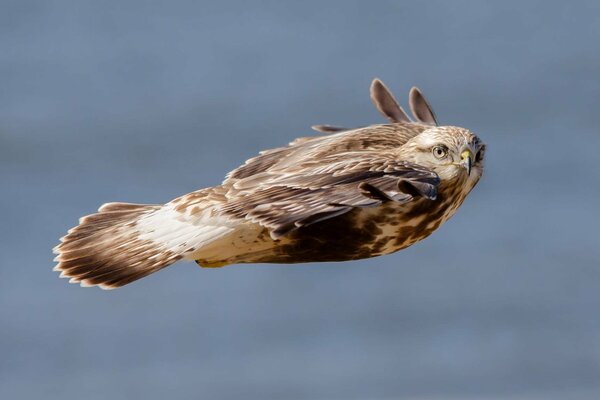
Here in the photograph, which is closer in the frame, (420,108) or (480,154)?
(480,154)

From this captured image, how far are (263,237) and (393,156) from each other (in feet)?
2.65

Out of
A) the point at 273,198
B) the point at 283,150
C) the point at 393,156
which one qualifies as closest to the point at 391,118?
the point at 283,150

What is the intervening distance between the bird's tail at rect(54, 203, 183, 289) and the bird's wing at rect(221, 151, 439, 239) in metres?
0.47

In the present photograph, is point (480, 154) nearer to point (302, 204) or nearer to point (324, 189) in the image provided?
point (324, 189)

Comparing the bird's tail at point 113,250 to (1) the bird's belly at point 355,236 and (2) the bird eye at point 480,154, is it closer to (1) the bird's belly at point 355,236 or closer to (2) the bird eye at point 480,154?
(1) the bird's belly at point 355,236

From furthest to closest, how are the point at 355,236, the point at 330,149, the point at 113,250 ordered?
the point at 330,149, the point at 113,250, the point at 355,236

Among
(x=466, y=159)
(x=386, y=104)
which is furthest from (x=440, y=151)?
(x=386, y=104)

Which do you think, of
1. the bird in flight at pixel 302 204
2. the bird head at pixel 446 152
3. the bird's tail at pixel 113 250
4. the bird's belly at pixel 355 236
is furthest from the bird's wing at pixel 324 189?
the bird's tail at pixel 113 250

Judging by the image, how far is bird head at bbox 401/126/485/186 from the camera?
945cm

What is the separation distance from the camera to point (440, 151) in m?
9.47

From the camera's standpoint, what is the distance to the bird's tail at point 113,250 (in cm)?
934

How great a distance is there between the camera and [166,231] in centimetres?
951

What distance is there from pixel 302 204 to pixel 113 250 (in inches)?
57.4

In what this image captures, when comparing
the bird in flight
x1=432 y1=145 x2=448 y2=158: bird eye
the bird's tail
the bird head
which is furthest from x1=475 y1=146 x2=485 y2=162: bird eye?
the bird's tail
